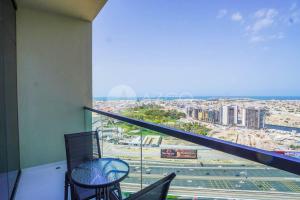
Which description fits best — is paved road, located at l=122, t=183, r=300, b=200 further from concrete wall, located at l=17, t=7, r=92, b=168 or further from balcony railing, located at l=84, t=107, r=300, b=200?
concrete wall, located at l=17, t=7, r=92, b=168

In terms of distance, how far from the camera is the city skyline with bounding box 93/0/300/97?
8.96 m

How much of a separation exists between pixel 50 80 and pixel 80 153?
6.66 feet

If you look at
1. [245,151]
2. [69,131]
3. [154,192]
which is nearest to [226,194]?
[245,151]

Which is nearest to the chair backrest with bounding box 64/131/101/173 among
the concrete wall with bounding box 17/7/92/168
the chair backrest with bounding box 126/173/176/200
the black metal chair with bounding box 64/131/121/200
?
the black metal chair with bounding box 64/131/121/200

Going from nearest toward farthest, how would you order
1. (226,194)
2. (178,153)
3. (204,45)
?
(226,194) < (178,153) < (204,45)

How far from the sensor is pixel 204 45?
12.4 metres

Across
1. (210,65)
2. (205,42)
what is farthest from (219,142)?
(205,42)

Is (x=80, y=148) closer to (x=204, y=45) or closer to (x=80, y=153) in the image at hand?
(x=80, y=153)

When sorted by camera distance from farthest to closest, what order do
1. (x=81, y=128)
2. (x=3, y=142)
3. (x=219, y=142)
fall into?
1. (x=81, y=128)
2. (x=3, y=142)
3. (x=219, y=142)

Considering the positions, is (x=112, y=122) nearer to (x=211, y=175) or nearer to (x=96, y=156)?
(x=96, y=156)

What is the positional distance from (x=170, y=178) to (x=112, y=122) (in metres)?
1.90

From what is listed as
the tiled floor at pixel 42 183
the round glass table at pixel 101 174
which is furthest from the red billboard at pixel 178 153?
the tiled floor at pixel 42 183

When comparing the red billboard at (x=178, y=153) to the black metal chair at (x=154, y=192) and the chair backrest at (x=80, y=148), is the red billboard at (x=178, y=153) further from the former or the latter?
the chair backrest at (x=80, y=148)

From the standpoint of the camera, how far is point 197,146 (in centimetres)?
118
